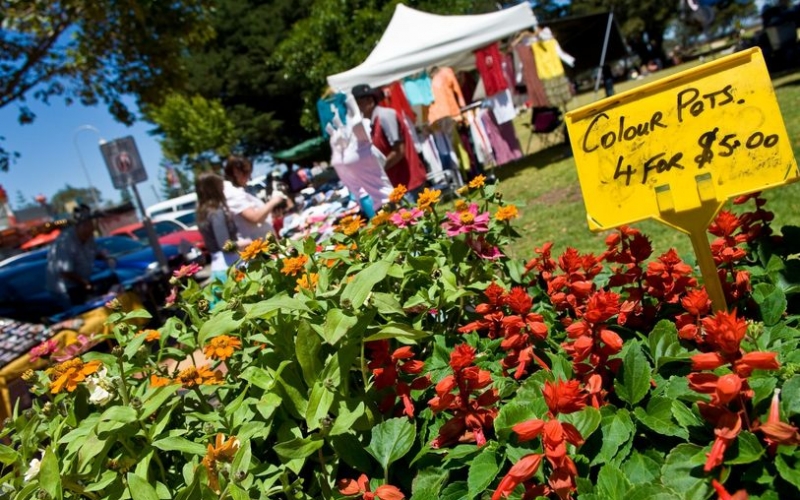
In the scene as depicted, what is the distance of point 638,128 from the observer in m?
1.07

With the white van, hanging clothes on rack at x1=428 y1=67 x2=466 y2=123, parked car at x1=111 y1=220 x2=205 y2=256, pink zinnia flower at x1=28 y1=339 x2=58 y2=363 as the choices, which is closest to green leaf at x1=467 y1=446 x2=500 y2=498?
pink zinnia flower at x1=28 y1=339 x2=58 y2=363

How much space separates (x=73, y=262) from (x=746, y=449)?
18.5 feet

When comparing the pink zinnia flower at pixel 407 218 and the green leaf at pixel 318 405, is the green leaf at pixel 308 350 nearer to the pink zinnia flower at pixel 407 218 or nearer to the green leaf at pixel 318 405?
Result: the green leaf at pixel 318 405

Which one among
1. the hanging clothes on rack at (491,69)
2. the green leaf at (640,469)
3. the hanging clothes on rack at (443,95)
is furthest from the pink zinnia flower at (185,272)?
the hanging clothes on rack at (491,69)

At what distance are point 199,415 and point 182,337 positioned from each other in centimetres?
34

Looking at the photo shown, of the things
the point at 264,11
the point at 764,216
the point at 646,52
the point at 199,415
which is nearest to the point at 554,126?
the point at 764,216

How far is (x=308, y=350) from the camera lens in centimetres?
109

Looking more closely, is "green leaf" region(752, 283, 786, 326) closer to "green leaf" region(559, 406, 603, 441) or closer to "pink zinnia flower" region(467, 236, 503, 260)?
"green leaf" region(559, 406, 603, 441)

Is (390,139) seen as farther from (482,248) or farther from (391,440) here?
(391,440)

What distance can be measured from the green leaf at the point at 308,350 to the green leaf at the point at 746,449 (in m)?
0.74

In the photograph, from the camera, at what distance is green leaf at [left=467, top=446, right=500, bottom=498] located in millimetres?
852

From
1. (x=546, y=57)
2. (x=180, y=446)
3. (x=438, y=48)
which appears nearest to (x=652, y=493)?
(x=180, y=446)

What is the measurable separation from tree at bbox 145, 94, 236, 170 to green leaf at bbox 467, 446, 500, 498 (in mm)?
26107

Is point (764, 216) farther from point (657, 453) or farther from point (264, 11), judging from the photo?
point (264, 11)
